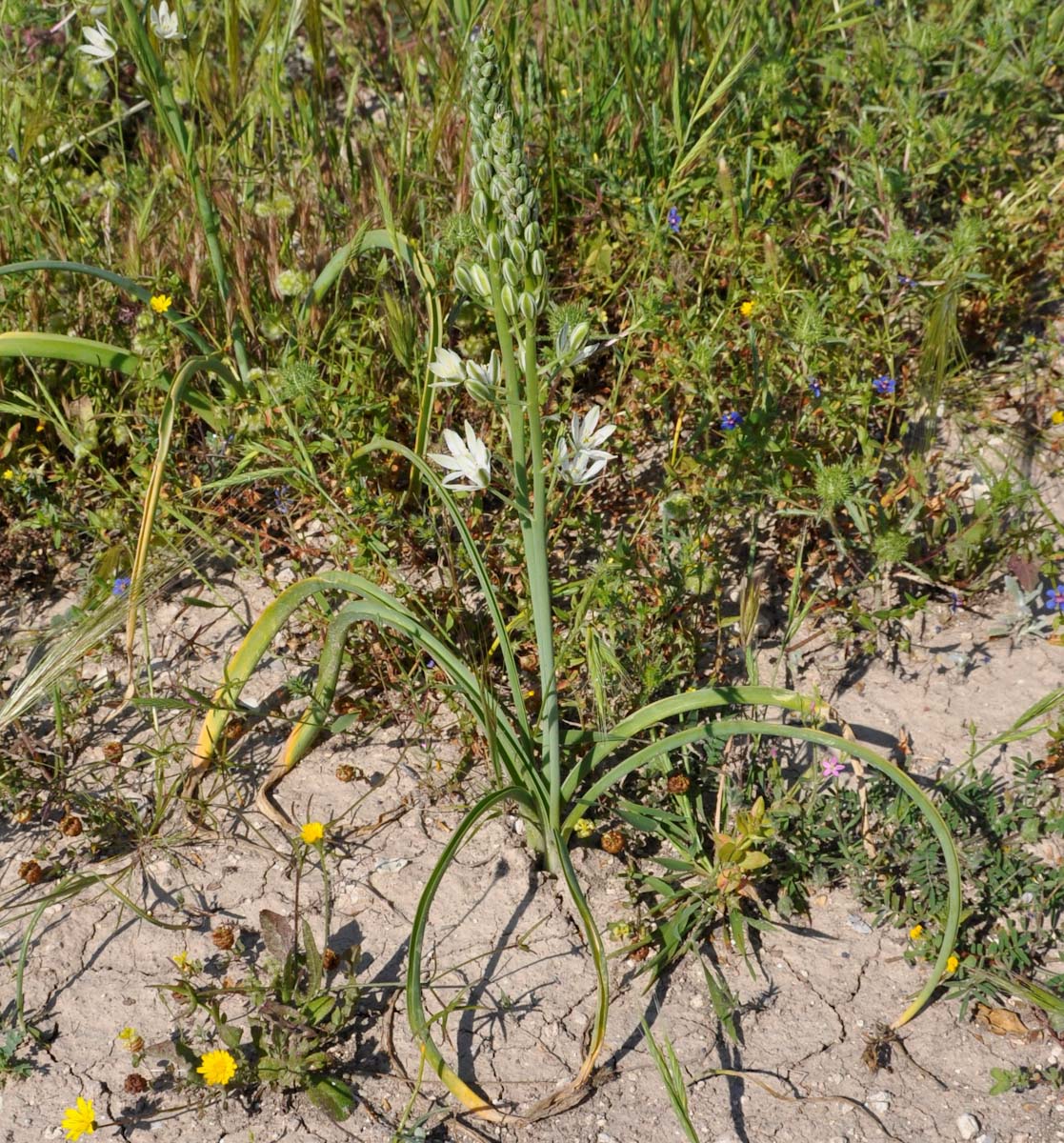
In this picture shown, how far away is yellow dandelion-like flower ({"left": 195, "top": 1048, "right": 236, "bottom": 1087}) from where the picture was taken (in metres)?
1.96

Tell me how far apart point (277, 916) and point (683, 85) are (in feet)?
8.66

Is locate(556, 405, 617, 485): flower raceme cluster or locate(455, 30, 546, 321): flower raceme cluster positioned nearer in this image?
locate(455, 30, 546, 321): flower raceme cluster

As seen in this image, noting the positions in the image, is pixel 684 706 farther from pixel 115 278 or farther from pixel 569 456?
pixel 115 278

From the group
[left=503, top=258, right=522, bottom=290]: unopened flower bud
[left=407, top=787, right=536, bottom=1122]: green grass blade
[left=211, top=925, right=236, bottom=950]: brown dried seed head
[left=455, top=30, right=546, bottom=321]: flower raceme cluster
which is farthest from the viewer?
[left=211, top=925, right=236, bottom=950]: brown dried seed head

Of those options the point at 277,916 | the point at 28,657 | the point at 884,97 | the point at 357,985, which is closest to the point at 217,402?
the point at 28,657

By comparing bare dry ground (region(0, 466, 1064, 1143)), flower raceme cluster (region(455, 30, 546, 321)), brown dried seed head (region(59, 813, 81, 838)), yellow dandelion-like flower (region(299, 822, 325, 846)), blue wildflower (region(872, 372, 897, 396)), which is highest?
flower raceme cluster (region(455, 30, 546, 321))

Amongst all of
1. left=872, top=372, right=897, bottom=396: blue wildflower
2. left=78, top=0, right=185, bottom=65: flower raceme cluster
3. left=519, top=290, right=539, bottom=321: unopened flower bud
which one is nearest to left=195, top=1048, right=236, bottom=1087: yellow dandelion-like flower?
left=519, top=290, right=539, bottom=321: unopened flower bud

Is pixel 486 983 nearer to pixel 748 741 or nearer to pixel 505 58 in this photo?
pixel 748 741

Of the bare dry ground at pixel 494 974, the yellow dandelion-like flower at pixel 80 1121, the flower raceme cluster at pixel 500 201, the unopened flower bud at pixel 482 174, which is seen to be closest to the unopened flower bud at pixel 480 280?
the flower raceme cluster at pixel 500 201

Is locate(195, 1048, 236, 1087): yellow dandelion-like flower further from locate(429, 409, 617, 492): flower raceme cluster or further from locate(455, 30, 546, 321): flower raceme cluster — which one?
locate(455, 30, 546, 321): flower raceme cluster

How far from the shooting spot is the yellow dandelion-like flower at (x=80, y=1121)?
6.39 feet

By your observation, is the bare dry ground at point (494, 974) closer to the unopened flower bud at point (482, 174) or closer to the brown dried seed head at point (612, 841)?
the brown dried seed head at point (612, 841)

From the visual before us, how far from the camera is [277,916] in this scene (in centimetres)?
215

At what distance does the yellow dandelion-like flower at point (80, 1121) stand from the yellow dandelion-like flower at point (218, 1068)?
223mm
